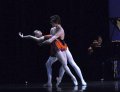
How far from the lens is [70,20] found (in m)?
19.3

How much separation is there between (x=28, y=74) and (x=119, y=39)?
3112 mm

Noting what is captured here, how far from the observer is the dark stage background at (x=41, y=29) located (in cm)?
1894

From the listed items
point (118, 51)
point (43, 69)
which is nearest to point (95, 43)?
point (118, 51)

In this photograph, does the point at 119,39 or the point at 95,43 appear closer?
the point at 95,43

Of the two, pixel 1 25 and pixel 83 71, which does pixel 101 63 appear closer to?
pixel 83 71

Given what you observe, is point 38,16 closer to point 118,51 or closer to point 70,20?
point 70,20

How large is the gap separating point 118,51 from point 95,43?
0.73 metres

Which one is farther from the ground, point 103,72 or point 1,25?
point 1,25

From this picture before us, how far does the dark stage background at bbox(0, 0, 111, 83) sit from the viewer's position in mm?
18938

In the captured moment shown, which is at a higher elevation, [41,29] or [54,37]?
[41,29]

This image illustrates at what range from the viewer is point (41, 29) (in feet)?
62.8

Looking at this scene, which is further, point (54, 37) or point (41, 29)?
point (41, 29)

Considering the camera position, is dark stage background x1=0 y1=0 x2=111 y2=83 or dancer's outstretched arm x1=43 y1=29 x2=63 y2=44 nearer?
dancer's outstretched arm x1=43 y1=29 x2=63 y2=44

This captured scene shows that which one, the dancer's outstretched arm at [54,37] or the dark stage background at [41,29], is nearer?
the dancer's outstretched arm at [54,37]
